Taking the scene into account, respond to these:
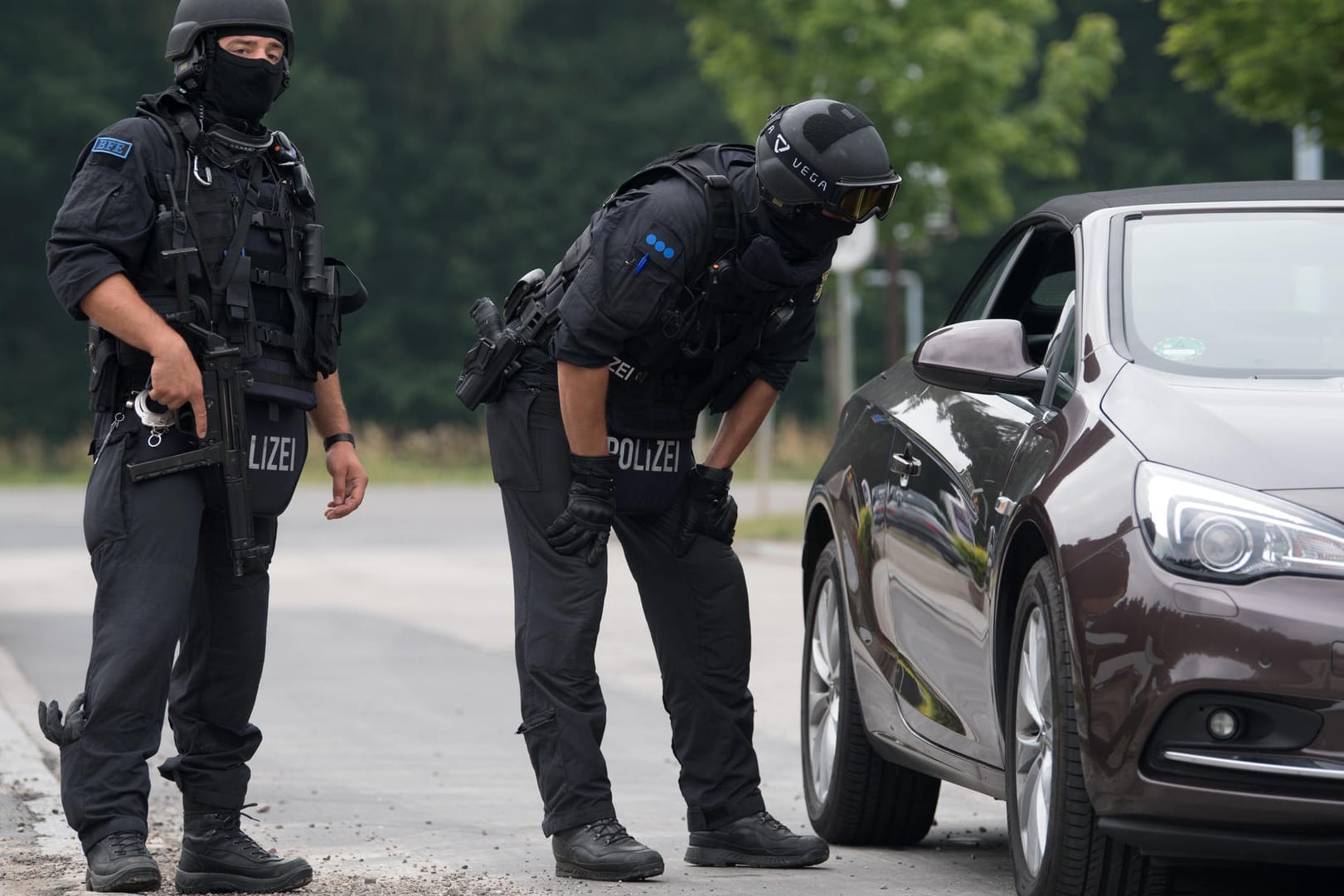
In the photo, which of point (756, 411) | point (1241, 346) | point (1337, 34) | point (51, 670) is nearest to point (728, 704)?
point (756, 411)

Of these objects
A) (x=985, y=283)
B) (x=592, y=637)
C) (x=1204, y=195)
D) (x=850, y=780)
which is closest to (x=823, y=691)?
(x=850, y=780)

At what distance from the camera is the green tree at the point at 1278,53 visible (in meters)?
11.9

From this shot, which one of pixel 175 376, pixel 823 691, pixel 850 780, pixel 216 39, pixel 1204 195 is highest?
pixel 216 39

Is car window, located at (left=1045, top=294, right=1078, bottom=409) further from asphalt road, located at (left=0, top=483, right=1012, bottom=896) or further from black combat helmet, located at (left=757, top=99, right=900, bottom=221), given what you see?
asphalt road, located at (left=0, top=483, right=1012, bottom=896)

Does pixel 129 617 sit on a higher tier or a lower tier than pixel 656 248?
lower

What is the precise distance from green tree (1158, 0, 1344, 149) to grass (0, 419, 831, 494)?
16.8 metres

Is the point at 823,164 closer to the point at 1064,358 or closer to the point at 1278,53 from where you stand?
the point at 1064,358

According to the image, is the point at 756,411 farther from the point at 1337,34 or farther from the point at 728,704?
the point at 1337,34

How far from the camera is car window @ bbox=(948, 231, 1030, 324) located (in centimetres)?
564

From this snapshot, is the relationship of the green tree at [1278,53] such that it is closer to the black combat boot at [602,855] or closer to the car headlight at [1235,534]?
the black combat boot at [602,855]

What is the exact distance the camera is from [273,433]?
196 inches

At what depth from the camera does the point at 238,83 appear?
4.89 meters

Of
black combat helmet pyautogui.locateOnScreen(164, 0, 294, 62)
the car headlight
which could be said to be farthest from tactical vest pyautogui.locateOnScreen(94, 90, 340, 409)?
the car headlight

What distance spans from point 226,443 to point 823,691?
2007 mm
